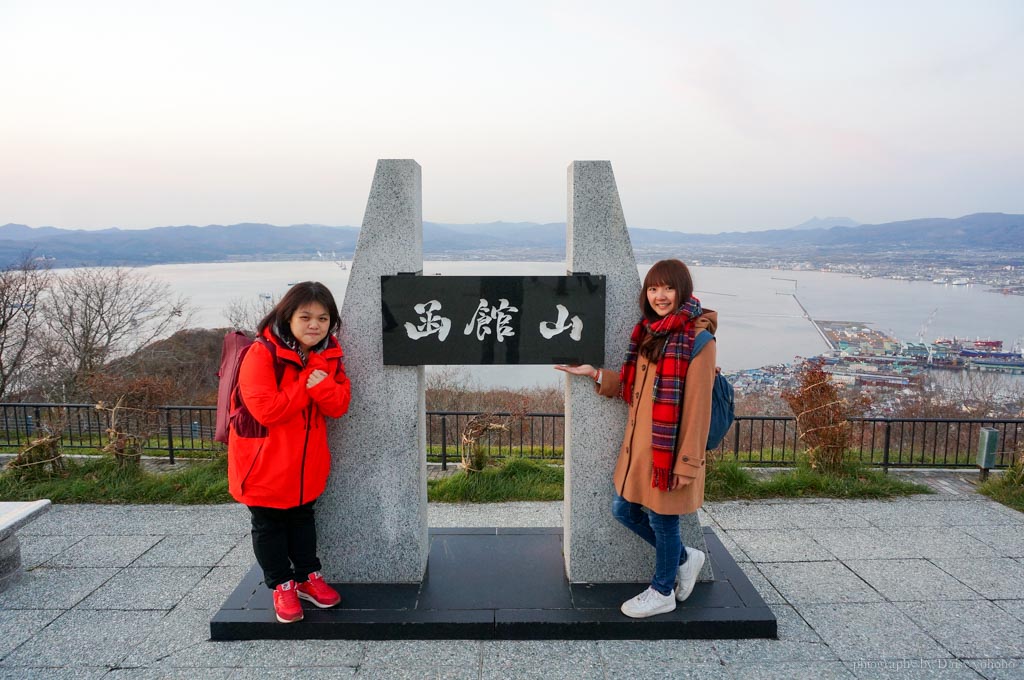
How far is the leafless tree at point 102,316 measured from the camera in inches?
763

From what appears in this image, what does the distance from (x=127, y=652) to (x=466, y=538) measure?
2147 mm

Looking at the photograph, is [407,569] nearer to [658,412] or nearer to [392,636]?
[392,636]

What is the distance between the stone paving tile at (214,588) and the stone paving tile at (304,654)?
699mm

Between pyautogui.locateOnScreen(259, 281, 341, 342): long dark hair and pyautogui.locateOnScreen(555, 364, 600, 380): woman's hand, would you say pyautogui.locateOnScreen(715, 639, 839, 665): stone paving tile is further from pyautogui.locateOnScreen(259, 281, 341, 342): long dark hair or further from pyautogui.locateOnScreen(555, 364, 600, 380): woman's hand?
pyautogui.locateOnScreen(259, 281, 341, 342): long dark hair

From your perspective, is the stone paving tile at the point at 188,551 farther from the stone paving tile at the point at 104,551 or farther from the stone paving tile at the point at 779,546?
the stone paving tile at the point at 779,546

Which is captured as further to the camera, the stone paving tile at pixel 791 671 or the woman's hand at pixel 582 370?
the woman's hand at pixel 582 370

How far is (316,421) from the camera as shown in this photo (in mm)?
3256

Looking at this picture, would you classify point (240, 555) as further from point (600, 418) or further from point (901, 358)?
point (901, 358)

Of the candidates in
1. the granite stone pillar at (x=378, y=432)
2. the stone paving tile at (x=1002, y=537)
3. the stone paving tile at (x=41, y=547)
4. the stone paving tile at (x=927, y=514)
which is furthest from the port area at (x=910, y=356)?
the stone paving tile at (x=41, y=547)

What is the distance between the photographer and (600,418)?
11.8 feet

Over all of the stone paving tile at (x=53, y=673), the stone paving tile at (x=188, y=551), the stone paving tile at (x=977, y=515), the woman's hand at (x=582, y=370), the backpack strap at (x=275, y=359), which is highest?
the backpack strap at (x=275, y=359)

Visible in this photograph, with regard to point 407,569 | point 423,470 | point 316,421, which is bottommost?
point 407,569

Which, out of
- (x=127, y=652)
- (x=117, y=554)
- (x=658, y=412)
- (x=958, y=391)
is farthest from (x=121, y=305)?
(x=958, y=391)

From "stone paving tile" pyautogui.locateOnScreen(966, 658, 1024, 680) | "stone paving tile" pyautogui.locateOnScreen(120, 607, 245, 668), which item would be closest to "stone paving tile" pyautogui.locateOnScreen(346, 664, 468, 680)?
"stone paving tile" pyautogui.locateOnScreen(120, 607, 245, 668)
